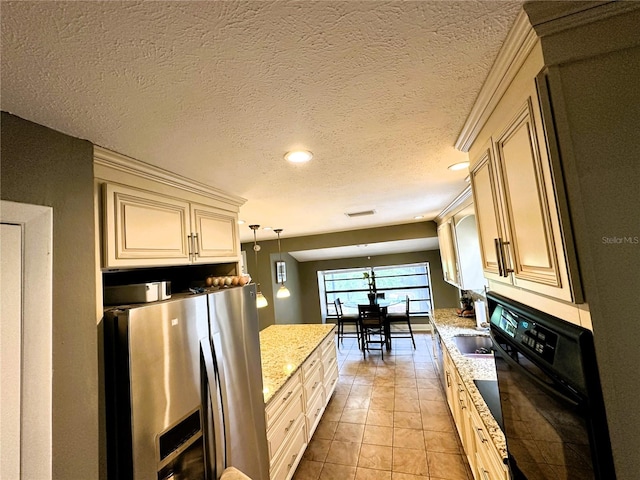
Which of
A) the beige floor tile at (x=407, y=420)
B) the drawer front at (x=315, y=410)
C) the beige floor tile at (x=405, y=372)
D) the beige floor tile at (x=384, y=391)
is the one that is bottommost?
the beige floor tile at (x=405, y=372)

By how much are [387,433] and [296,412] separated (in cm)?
111

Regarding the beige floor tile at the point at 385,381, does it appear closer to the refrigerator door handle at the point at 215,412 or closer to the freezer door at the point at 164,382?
the refrigerator door handle at the point at 215,412

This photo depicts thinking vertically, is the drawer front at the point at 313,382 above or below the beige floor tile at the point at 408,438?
above

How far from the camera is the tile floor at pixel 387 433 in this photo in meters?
2.33

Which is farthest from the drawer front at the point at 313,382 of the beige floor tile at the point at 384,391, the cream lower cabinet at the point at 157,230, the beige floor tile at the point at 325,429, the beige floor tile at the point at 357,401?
the cream lower cabinet at the point at 157,230

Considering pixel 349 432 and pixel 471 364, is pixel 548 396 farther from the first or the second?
pixel 349 432

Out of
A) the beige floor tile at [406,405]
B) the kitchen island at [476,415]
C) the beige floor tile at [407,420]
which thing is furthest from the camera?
the beige floor tile at [406,405]

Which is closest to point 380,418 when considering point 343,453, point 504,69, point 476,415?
point 343,453

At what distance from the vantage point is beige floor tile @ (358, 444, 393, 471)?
7.86 feet

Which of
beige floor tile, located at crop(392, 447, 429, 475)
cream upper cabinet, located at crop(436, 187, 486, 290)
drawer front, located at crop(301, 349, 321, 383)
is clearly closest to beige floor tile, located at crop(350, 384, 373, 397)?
drawer front, located at crop(301, 349, 321, 383)

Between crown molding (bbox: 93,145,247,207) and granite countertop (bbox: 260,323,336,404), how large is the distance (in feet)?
4.94

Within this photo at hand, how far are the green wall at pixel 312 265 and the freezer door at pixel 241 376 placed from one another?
2806 mm

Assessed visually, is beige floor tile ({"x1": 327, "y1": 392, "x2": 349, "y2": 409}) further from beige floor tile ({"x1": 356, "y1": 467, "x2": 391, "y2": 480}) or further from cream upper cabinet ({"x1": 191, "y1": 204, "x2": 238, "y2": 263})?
cream upper cabinet ({"x1": 191, "y1": 204, "x2": 238, "y2": 263})

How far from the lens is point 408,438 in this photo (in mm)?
2729
